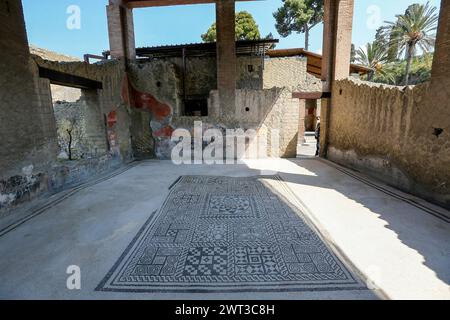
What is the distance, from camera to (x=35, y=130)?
3.73m

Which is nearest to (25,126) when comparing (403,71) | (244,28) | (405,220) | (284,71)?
(405,220)

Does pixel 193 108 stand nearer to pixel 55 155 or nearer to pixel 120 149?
pixel 120 149

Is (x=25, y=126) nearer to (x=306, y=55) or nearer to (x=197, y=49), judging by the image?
(x=197, y=49)

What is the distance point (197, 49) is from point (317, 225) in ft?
24.8

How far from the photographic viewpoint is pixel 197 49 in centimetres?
847

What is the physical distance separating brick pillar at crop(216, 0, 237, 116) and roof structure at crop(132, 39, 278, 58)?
145 centimetres

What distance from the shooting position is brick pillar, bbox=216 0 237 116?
21.7 feet

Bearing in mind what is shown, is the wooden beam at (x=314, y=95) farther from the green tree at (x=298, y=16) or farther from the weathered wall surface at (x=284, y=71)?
the green tree at (x=298, y=16)

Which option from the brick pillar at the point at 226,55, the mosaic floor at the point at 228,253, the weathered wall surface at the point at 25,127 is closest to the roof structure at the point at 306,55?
the brick pillar at the point at 226,55

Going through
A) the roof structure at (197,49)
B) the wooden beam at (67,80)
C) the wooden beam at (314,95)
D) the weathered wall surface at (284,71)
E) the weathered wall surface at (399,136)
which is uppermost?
the roof structure at (197,49)

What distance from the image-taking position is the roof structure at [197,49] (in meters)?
8.16

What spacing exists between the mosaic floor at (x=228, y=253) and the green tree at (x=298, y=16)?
19.0m

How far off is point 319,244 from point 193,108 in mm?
7498

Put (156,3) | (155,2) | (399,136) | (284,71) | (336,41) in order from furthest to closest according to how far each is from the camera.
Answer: (284,71), (156,3), (155,2), (336,41), (399,136)
